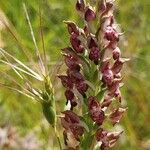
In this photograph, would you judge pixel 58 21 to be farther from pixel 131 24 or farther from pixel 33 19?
pixel 131 24

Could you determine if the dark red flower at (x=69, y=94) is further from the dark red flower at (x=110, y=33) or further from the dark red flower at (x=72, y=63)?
the dark red flower at (x=110, y=33)

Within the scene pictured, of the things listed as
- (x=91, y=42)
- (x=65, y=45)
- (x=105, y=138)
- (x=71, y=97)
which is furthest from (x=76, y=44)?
(x=65, y=45)

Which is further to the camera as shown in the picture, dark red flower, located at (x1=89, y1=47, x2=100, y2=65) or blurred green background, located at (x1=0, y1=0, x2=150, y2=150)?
blurred green background, located at (x1=0, y1=0, x2=150, y2=150)

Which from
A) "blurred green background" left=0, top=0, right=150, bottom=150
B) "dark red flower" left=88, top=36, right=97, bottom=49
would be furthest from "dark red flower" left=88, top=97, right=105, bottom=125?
"blurred green background" left=0, top=0, right=150, bottom=150

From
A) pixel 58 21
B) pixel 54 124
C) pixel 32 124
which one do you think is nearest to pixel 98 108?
pixel 54 124

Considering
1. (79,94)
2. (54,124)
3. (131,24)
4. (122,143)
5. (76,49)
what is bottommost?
(122,143)

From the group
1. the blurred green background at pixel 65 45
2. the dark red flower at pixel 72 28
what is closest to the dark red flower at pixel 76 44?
the dark red flower at pixel 72 28

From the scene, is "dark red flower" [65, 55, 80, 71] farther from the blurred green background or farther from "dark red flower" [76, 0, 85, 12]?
the blurred green background
